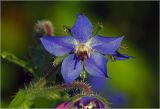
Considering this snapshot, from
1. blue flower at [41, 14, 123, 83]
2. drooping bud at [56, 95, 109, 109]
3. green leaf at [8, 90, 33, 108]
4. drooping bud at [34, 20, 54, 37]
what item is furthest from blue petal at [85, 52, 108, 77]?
drooping bud at [34, 20, 54, 37]

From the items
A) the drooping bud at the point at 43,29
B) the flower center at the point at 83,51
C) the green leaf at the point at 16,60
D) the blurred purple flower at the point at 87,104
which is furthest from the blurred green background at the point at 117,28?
the blurred purple flower at the point at 87,104

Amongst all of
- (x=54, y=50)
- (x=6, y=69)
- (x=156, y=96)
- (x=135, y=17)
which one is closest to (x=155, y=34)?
(x=135, y=17)

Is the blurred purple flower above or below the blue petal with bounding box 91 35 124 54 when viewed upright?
below

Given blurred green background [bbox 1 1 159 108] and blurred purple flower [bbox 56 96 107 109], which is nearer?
blurred purple flower [bbox 56 96 107 109]

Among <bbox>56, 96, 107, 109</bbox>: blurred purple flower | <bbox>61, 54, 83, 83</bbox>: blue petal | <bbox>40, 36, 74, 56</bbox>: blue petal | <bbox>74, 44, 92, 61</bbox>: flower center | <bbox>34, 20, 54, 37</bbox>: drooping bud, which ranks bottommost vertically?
<bbox>56, 96, 107, 109</bbox>: blurred purple flower

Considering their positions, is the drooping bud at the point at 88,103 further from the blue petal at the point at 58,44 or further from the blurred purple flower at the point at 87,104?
the blue petal at the point at 58,44

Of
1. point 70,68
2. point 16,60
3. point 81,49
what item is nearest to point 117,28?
point 16,60

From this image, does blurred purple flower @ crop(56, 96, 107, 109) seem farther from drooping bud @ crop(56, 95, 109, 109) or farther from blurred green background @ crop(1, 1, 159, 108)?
blurred green background @ crop(1, 1, 159, 108)
